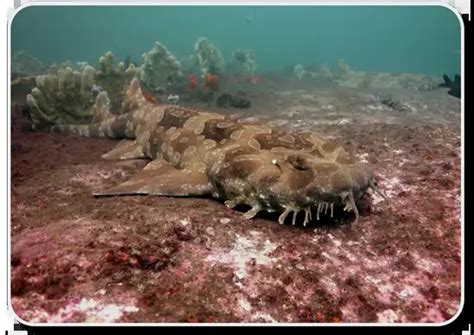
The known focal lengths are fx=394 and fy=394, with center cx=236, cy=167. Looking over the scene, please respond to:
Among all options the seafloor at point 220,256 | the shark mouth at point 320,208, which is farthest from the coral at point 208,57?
the shark mouth at point 320,208

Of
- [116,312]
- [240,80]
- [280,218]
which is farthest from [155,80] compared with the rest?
[116,312]

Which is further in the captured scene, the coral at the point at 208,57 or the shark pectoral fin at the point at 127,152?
the coral at the point at 208,57

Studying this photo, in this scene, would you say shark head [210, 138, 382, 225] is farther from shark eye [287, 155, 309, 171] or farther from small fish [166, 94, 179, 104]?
small fish [166, 94, 179, 104]

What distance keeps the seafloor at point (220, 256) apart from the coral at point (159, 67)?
1119 cm

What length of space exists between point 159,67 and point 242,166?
1354 cm

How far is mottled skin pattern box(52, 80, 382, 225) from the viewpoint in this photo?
3.89 metres

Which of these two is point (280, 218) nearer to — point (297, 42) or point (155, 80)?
point (155, 80)

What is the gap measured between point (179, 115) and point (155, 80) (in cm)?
1064

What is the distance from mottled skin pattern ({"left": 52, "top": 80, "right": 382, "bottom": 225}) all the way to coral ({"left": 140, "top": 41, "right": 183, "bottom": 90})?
9.82 meters

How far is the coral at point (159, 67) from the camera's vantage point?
16103 mm

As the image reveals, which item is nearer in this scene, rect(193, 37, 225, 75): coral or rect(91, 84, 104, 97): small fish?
rect(91, 84, 104, 97): small fish

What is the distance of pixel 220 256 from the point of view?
3422 mm

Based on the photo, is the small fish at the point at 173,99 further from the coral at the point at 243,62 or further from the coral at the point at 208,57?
the coral at the point at 243,62

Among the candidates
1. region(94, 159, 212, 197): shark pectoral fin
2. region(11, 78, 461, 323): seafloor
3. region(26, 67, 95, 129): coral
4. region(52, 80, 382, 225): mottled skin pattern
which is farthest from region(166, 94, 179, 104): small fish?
region(94, 159, 212, 197): shark pectoral fin
